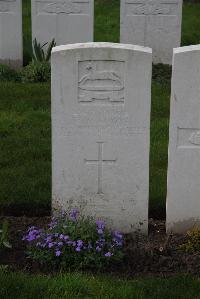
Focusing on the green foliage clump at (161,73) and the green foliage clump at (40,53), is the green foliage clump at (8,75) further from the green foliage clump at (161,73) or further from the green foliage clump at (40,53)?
the green foliage clump at (161,73)

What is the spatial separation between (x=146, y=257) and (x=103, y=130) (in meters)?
0.96

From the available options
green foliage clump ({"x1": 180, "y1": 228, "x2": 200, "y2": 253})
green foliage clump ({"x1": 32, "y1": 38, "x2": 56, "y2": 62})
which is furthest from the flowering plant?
green foliage clump ({"x1": 32, "y1": 38, "x2": 56, "y2": 62})

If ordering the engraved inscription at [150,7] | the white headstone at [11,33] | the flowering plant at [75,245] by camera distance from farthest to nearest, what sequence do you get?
1. the engraved inscription at [150,7]
2. the white headstone at [11,33]
3. the flowering plant at [75,245]

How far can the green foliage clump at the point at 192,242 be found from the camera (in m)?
4.72

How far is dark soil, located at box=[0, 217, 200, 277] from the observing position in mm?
4520

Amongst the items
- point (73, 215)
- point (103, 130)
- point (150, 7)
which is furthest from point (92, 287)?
point (150, 7)

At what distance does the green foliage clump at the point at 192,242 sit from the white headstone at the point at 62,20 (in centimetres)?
641

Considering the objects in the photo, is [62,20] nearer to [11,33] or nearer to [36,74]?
[11,33]

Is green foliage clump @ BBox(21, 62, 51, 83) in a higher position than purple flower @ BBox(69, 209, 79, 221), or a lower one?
higher

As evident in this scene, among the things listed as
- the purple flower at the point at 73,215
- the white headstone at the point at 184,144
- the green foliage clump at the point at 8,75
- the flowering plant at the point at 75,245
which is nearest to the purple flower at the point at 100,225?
the flowering plant at the point at 75,245

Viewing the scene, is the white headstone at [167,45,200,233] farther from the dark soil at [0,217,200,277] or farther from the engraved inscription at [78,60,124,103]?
the engraved inscription at [78,60,124,103]

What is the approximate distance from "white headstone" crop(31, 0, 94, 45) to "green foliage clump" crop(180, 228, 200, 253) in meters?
6.41

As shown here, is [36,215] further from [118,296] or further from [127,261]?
[118,296]

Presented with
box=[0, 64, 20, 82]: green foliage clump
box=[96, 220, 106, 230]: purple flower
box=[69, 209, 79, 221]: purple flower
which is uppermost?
box=[0, 64, 20, 82]: green foliage clump
